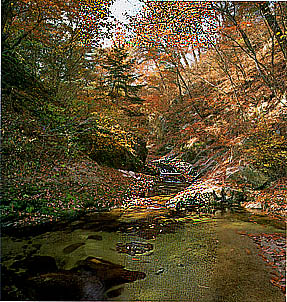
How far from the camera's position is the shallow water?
183cm

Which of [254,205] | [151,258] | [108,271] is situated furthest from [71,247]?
[254,205]

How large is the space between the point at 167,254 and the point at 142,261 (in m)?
0.34

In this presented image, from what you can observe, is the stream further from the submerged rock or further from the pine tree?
the pine tree

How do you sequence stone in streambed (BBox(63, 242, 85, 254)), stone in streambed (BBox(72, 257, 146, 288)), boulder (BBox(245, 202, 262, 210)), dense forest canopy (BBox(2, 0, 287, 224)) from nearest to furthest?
stone in streambed (BBox(72, 257, 146, 288)) → stone in streambed (BBox(63, 242, 85, 254)) → boulder (BBox(245, 202, 262, 210)) → dense forest canopy (BBox(2, 0, 287, 224))

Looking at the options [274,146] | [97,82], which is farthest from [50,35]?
[274,146]

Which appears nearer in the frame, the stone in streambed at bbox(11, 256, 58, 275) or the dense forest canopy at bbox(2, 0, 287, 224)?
the stone in streambed at bbox(11, 256, 58, 275)

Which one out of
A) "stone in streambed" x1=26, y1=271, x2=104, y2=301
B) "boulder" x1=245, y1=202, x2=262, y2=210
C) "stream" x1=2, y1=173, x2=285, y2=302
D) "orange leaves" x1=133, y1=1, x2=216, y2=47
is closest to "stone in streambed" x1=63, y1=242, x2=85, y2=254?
"stream" x1=2, y1=173, x2=285, y2=302

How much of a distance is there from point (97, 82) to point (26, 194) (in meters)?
4.84

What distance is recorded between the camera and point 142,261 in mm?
2330

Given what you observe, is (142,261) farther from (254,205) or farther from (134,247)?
(254,205)

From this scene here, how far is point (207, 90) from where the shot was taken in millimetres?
11500

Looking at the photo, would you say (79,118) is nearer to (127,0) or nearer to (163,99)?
(127,0)

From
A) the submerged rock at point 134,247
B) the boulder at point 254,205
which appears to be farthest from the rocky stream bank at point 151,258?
the boulder at point 254,205

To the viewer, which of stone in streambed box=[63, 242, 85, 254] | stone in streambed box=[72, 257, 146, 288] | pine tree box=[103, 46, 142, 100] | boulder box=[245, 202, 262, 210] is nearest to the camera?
stone in streambed box=[72, 257, 146, 288]
